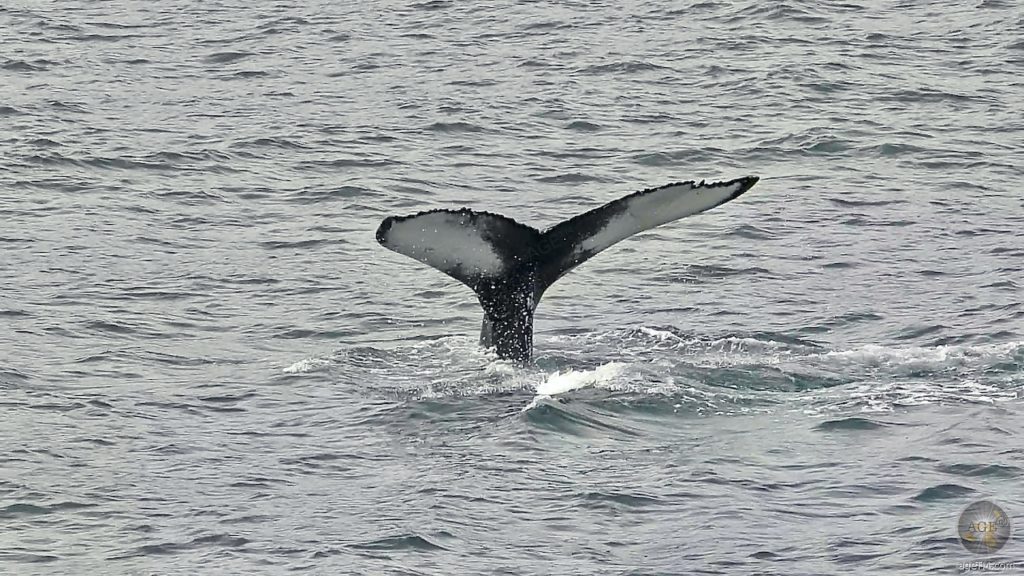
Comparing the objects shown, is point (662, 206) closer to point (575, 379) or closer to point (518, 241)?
point (518, 241)

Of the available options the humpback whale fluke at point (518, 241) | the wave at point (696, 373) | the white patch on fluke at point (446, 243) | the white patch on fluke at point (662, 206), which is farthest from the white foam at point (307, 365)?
the white patch on fluke at point (662, 206)

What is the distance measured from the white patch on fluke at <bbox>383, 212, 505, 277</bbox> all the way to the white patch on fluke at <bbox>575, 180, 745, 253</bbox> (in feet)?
2.00

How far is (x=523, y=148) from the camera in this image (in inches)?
784

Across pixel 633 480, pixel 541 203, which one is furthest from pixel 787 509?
pixel 541 203

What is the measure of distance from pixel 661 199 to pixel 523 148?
9893 millimetres

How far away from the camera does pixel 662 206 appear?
10.1 meters

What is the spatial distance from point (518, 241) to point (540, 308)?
11.0 ft

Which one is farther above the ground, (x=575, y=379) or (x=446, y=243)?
(x=446, y=243)

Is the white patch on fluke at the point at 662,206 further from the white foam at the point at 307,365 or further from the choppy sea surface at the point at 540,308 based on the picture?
the white foam at the point at 307,365

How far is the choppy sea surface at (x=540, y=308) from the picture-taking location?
919 centimetres

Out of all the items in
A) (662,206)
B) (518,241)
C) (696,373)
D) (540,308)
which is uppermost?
(662,206)

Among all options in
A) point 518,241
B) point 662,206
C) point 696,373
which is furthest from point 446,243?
point 696,373

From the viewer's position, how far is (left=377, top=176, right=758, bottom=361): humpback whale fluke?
392 inches

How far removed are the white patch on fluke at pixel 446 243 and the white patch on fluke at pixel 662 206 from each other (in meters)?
0.61
